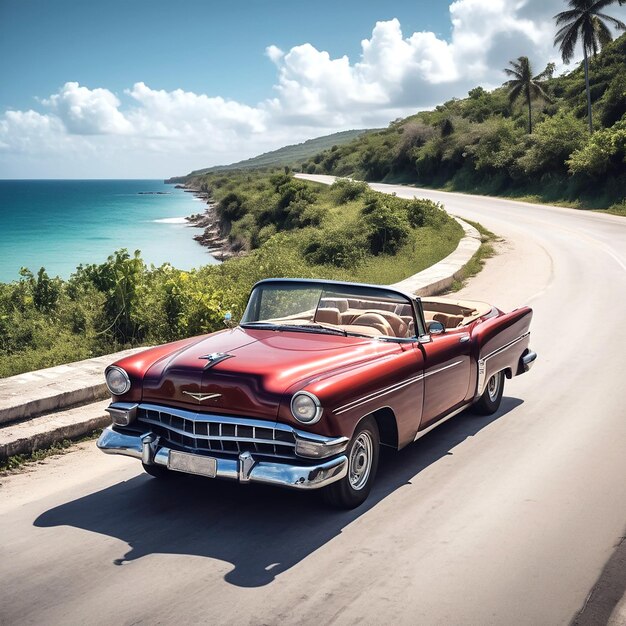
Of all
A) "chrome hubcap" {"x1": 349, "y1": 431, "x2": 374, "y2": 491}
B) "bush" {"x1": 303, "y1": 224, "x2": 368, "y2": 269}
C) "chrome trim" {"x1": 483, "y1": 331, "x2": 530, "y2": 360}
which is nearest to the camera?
"chrome hubcap" {"x1": 349, "y1": 431, "x2": 374, "y2": 491}

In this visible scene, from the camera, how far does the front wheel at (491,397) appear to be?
7.66 metres

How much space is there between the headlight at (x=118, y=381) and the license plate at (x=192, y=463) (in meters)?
0.76

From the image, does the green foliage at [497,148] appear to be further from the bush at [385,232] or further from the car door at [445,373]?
the car door at [445,373]

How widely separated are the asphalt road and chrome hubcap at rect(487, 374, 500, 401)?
207 mm

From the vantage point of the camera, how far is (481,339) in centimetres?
723

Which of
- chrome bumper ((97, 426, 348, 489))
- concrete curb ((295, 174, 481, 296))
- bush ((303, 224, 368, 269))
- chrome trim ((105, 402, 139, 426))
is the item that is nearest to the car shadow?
chrome bumper ((97, 426, 348, 489))

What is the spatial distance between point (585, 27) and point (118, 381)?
4913 cm

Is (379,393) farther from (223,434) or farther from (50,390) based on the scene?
(50,390)

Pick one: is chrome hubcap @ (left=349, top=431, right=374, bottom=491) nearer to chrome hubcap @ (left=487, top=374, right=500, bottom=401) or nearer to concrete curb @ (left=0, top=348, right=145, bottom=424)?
chrome hubcap @ (left=487, top=374, right=500, bottom=401)

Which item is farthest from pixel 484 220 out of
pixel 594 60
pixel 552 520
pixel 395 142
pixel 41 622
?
pixel 395 142

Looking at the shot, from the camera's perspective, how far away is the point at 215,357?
5.46 meters

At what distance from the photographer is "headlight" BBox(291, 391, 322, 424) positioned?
495 centimetres

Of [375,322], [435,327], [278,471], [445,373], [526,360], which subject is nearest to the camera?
[278,471]

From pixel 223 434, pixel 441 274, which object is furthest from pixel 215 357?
pixel 441 274
